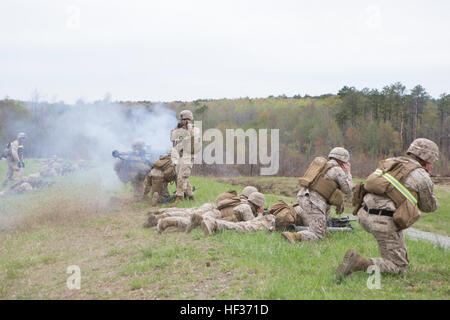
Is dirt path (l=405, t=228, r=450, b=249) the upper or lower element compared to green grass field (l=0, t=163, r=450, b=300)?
lower

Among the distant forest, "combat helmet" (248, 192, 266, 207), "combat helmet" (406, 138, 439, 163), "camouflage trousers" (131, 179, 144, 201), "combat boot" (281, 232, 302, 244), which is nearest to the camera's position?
"combat helmet" (406, 138, 439, 163)

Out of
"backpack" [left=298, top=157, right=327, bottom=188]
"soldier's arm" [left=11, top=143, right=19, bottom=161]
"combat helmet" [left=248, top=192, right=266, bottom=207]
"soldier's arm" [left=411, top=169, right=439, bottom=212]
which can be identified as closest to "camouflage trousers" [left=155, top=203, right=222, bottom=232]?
"combat helmet" [left=248, top=192, right=266, bottom=207]

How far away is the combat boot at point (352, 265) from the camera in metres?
5.23

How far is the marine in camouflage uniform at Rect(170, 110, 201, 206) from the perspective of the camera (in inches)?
472

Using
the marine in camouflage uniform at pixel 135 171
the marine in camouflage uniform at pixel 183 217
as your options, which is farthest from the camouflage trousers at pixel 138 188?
the marine in camouflage uniform at pixel 183 217

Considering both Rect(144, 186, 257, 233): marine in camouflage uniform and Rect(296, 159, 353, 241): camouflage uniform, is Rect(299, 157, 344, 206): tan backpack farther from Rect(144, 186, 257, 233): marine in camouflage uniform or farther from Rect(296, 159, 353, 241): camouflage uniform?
Rect(144, 186, 257, 233): marine in camouflage uniform

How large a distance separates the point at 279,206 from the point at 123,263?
154 inches

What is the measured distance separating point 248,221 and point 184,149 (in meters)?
4.56

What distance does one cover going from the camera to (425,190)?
5297mm

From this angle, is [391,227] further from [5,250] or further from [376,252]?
[5,250]

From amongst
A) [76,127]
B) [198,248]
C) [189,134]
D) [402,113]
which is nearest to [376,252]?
[198,248]

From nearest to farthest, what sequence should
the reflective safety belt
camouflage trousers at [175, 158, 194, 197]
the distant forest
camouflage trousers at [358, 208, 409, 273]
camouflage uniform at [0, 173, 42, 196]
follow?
1. the reflective safety belt
2. camouflage trousers at [358, 208, 409, 273]
3. camouflage trousers at [175, 158, 194, 197]
4. camouflage uniform at [0, 173, 42, 196]
5. the distant forest

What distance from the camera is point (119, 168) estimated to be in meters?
13.2

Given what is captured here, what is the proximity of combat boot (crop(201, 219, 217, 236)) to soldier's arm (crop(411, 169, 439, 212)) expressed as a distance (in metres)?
3.98
